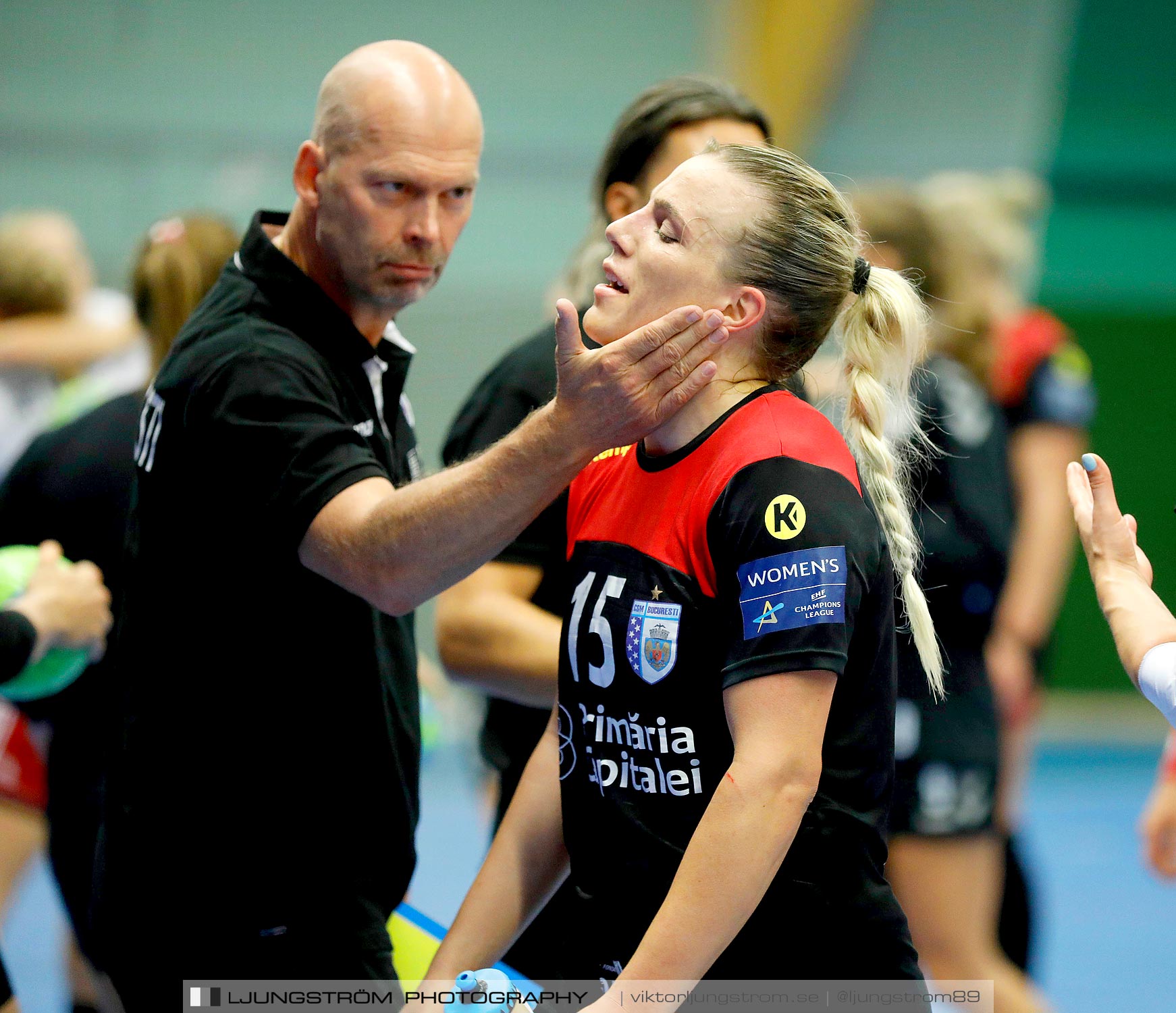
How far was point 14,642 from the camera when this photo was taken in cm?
237

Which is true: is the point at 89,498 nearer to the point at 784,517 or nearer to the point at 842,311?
the point at 842,311

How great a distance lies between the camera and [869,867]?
65.0 inches

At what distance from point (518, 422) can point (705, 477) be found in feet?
2.97

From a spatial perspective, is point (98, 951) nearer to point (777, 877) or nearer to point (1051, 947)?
point (777, 877)

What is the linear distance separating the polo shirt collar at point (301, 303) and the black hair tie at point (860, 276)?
2.62 feet

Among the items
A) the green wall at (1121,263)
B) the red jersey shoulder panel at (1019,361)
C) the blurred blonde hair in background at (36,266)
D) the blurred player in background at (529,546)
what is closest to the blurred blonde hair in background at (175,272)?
the blurred player in background at (529,546)

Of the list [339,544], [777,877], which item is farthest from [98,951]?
[777,877]

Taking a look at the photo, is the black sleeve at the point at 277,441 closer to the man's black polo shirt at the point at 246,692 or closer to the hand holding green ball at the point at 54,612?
the man's black polo shirt at the point at 246,692

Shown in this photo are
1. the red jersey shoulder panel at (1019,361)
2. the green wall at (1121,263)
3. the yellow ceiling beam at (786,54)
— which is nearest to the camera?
the red jersey shoulder panel at (1019,361)

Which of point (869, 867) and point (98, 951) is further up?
point (869, 867)

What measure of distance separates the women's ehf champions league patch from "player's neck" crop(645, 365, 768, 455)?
0.73 feet

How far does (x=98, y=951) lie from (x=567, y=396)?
4.16ft

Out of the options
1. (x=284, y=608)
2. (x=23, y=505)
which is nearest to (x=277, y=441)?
(x=284, y=608)

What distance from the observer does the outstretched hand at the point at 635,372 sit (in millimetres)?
1611
